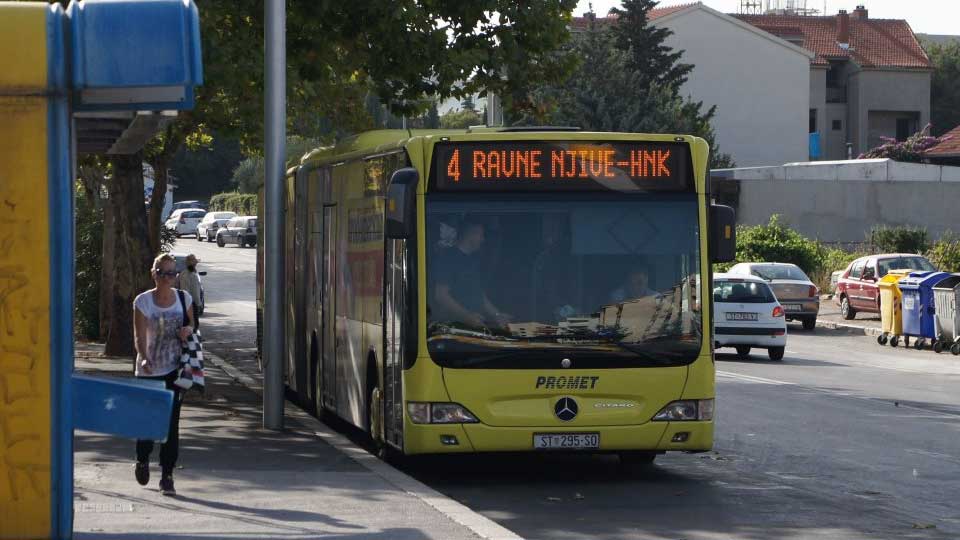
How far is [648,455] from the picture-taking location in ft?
46.9

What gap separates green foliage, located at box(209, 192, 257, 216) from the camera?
98.7 metres

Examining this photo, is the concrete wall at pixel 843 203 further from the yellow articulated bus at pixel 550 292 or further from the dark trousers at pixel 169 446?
the dark trousers at pixel 169 446

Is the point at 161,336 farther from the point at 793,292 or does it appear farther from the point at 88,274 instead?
the point at 793,292

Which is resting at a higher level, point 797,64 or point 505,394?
→ point 797,64

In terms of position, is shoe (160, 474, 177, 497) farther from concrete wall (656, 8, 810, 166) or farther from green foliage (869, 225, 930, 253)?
concrete wall (656, 8, 810, 166)

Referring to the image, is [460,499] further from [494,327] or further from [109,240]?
[109,240]

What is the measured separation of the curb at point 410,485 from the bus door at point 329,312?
397 millimetres

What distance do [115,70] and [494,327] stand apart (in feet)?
18.3

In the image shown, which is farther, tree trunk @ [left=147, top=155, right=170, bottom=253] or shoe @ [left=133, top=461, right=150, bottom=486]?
tree trunk @ [left=147, top=155, right=170, bottom=253]

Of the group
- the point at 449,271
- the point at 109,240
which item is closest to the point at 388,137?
the point at 449,271

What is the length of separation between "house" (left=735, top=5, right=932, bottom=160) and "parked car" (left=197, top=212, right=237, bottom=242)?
1375 inches

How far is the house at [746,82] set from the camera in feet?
289

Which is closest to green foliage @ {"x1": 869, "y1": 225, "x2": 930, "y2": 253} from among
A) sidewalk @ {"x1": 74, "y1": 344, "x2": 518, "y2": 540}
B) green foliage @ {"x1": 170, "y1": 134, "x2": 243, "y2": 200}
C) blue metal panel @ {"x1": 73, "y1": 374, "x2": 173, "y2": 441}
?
sidewalk @ {"x1": 74, "y1": 344, "x2": 518, "y2": 540}

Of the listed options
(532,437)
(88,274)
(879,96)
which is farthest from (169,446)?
(879,96)
